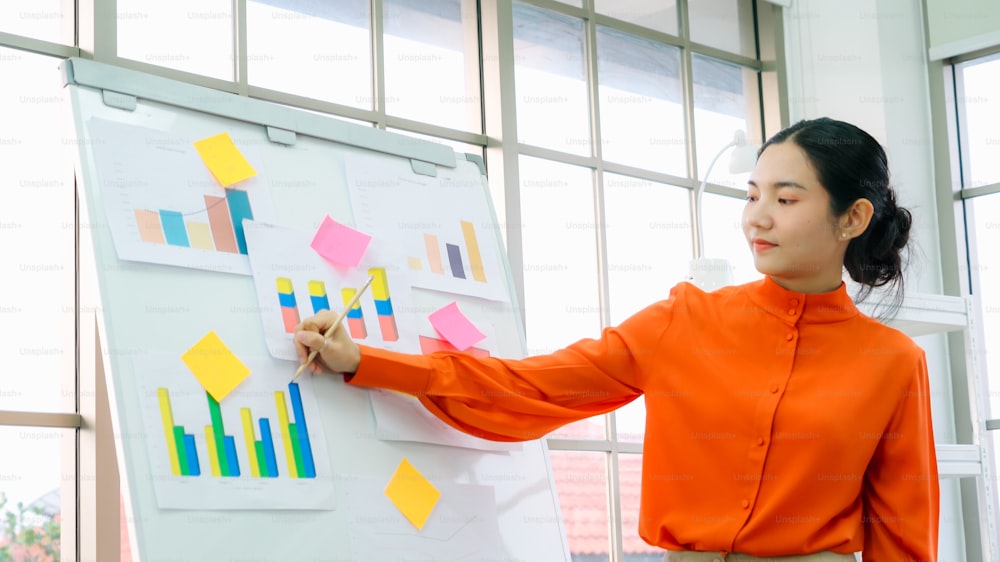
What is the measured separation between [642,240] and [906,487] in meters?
1.93

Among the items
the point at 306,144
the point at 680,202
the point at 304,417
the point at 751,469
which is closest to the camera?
the point at 304,417

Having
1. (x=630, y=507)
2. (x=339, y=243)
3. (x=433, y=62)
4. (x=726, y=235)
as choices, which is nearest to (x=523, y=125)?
(x=433, y=62)

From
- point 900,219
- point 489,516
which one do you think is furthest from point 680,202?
point 489,516

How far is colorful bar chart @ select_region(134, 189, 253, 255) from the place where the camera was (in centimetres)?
159

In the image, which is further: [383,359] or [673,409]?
[673,409]

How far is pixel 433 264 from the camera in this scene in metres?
1.96

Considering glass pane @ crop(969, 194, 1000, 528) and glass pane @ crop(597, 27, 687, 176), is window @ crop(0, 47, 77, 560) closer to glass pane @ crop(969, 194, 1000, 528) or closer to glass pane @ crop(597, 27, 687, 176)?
glass pane @ crop(597, 27, 687, 176)

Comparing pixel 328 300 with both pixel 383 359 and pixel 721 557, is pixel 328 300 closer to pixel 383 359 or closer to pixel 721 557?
pixel 383 359

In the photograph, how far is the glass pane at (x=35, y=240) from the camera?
2357mm

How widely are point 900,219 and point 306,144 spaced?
1.04 meters

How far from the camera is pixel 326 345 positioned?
5.42ft

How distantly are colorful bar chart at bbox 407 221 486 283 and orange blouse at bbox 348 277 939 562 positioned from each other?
253 mm

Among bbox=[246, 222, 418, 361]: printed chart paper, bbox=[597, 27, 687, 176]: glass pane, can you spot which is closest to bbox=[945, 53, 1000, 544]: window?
bbox=[597, 27, 687, 176]: glass pane

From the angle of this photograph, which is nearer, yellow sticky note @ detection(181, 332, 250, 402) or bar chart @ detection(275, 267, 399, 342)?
yellow sticky note @ detection(181, 332, 250, 402)
